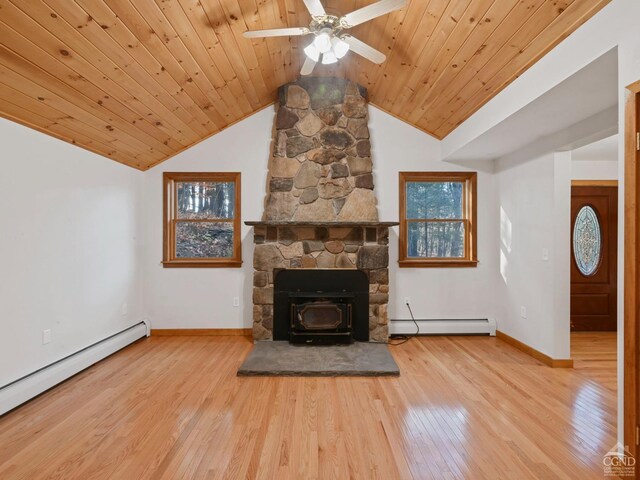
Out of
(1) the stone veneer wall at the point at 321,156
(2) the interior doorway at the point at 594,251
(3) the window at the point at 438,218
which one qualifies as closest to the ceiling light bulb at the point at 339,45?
(1) the stone veneer wall at the point at 321,156

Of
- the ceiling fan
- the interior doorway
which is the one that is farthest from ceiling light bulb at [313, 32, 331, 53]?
the interior doorway

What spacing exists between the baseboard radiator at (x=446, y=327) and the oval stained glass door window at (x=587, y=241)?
1.60 metres

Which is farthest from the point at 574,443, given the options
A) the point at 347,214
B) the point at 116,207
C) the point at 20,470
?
the point at 116,207

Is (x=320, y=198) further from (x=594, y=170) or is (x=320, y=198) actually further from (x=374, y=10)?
(x=594, y=170)

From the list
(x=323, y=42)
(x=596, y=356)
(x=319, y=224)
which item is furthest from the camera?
(x=319, y=224)

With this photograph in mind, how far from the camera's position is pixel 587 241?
15.1 ft

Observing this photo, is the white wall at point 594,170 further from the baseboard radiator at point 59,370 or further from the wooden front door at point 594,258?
the baseboard radiator at point 59,370

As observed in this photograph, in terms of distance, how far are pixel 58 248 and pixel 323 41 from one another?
2.76 meters

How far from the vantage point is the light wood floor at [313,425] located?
1.82m

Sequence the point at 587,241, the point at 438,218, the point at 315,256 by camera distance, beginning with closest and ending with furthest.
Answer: the point at 315,256, the point at 438,218, the point at 587,241

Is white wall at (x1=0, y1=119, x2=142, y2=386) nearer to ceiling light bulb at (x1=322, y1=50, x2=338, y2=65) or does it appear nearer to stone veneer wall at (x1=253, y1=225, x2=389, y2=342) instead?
stone veneer wall at (x1=253, y1=225, x2=389, y2=342)

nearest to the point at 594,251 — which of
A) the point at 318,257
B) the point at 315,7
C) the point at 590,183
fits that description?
the point at 590,183

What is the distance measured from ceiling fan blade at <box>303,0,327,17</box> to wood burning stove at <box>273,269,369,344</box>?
2554 mm

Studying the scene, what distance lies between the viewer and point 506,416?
7.66 feet
